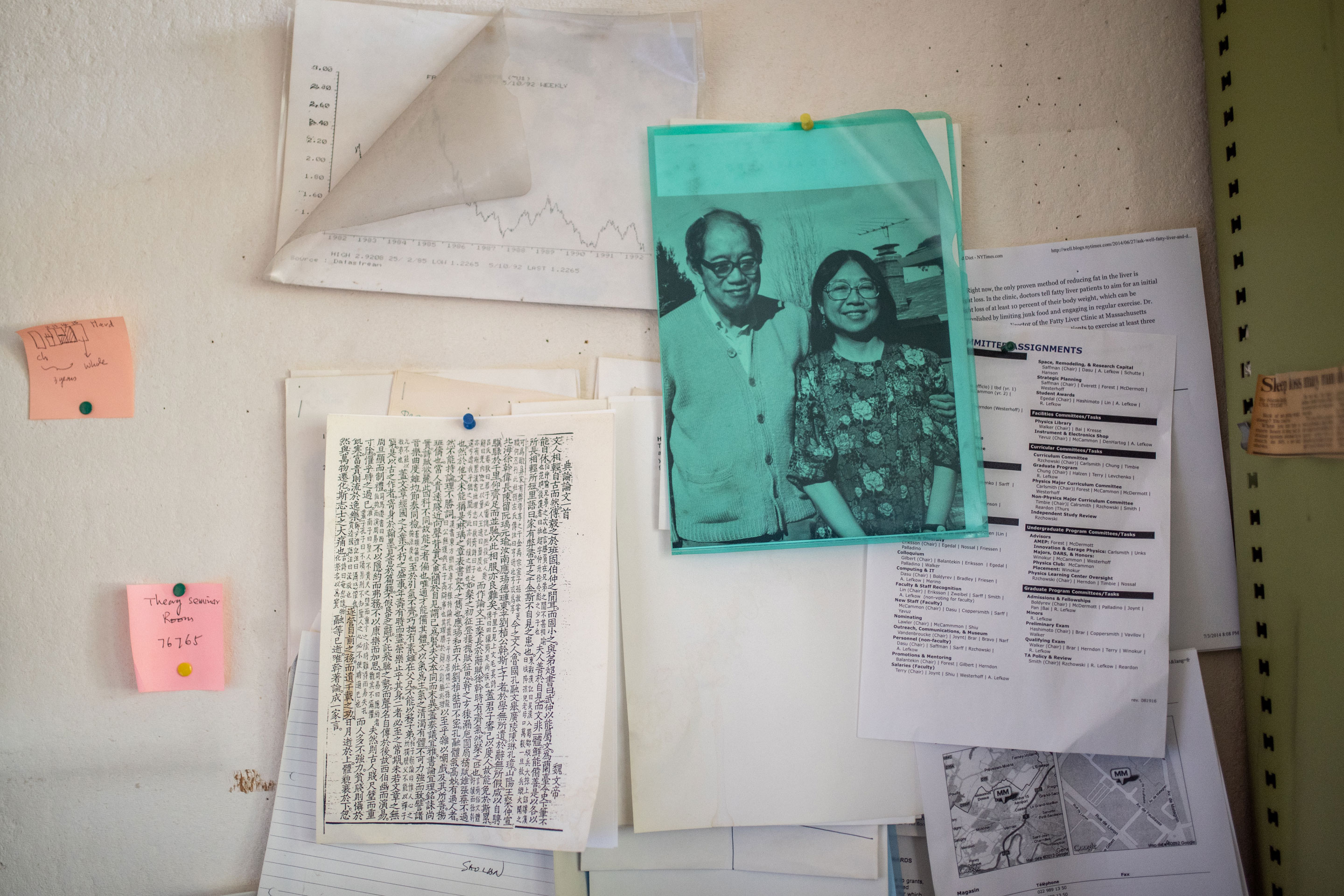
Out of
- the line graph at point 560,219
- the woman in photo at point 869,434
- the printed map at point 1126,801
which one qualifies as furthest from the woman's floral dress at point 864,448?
the printed map at point 1126,801

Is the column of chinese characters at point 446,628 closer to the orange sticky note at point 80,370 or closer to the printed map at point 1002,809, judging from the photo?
the orange sticky note at point 80,370

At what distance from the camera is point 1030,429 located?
70cm

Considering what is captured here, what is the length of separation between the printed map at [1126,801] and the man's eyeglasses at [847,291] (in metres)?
0.50

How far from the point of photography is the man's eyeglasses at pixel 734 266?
27.2 inches

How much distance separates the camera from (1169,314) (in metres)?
0.71

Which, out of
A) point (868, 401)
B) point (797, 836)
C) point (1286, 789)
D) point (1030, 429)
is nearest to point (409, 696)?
point (797, 836)

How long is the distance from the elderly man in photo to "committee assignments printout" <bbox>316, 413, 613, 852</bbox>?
8 centimetres

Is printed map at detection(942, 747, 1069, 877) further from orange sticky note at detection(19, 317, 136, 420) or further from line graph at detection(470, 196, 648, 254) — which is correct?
orange sticky note at detection(19, 317, 136, 420)

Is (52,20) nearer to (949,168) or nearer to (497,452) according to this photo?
(497,452)

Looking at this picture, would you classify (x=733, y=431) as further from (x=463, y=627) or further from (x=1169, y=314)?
(x=1169, y=314)

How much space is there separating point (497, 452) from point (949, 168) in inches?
20.7

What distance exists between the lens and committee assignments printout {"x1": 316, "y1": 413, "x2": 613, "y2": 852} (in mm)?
676

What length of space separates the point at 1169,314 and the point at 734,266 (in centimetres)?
44
